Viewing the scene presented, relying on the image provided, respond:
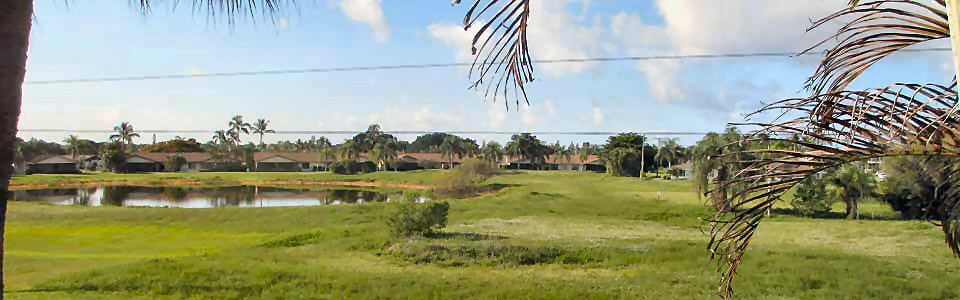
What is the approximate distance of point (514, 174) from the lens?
36062 millimetres

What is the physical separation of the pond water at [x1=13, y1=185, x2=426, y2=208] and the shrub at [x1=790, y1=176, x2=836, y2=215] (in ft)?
44.3

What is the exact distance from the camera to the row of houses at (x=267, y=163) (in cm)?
2997

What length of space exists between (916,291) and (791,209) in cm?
1184

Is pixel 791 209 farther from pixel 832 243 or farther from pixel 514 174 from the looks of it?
pixel 514 174

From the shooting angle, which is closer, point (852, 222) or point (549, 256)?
point (549, 256)

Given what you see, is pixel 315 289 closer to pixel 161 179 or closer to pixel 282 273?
pixel 282 273

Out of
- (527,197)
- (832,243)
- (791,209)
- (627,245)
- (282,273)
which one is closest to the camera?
(282,273)

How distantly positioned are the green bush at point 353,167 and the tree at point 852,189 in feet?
79.6

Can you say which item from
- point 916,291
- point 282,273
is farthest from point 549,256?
point 916,291

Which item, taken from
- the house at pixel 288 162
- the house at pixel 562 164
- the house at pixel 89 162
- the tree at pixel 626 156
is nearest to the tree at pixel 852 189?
the tree at pixel 626 156

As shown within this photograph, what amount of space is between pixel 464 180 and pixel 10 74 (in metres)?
28.4

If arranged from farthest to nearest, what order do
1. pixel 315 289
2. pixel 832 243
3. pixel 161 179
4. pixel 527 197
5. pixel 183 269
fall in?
pixel 161 179 → pixel 527 197 → pixel 832 243 → pixel 183 269 → pixel 315 289

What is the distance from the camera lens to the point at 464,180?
29.3 meters

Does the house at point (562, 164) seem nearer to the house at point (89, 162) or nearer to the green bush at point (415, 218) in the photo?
the house at point (89, 162)
